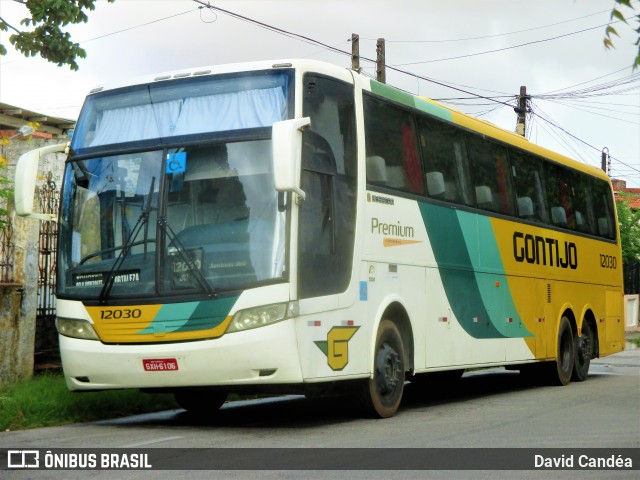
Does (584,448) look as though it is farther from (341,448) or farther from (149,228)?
(149,228)

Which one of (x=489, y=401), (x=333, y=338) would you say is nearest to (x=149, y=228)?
(x=333, y=338)

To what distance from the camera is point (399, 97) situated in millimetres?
12828

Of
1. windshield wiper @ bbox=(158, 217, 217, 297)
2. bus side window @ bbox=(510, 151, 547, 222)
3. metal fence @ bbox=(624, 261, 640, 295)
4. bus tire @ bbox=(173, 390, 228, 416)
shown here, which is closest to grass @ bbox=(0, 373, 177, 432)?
bus tire @ bbox=(173, 390, 228, 416)

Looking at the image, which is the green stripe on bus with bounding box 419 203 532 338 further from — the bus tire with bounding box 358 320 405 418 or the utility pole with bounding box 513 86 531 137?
the utility pole with bounding box 513 86 531 137

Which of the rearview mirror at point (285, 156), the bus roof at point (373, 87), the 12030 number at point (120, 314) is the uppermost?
the bus roof at point (373, 87)

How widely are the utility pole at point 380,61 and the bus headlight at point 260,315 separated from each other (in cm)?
1989

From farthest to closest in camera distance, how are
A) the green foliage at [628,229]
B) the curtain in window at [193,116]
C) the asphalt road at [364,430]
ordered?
the green foliage at [628,229], the curtain in window at [193,116], the asphalt road at [364,430]

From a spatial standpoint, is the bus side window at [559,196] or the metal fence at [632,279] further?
the metal fence at [632,279]

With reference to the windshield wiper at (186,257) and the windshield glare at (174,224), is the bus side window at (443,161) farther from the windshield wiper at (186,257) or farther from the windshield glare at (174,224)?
the windshield wiper at (186,257)

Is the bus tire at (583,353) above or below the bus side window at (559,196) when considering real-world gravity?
below

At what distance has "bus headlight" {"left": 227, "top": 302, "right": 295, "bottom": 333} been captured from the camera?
10.1m

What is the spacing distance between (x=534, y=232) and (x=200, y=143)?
7638 millimetres

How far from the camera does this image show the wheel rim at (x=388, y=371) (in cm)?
1175

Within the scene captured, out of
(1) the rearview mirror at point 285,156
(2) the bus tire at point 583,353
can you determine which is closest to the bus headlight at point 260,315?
(1) the rearview mirror at point 285,156
